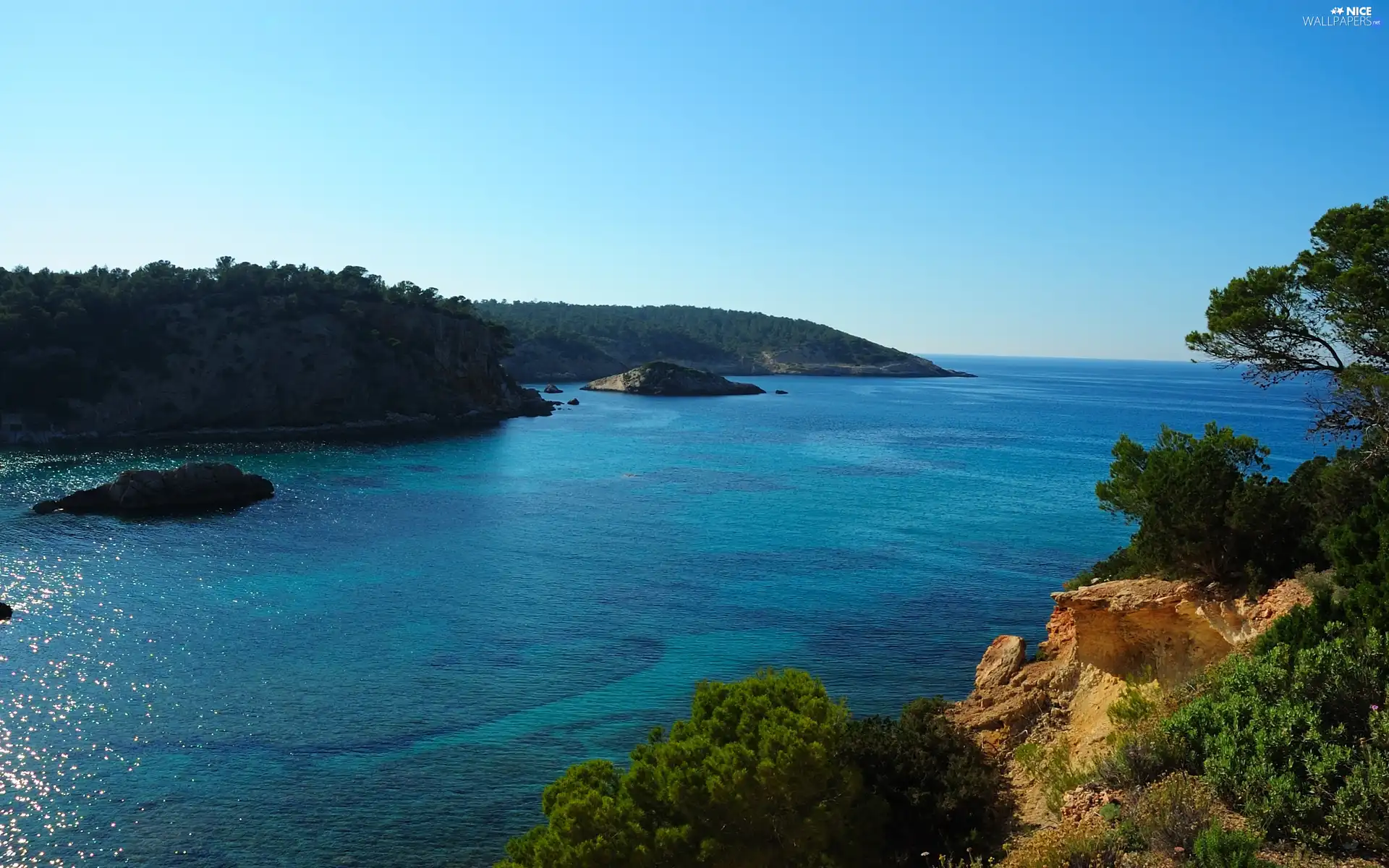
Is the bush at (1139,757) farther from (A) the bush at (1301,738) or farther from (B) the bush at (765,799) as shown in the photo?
(B) the bush at (765,799)

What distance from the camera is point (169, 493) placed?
186ft

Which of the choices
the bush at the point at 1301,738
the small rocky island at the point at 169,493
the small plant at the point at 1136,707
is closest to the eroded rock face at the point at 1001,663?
the small plant at the point at 1136,707

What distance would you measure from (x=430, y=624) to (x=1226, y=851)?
29369 mm

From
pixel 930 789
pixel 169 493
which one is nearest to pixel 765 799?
pixel 930 789

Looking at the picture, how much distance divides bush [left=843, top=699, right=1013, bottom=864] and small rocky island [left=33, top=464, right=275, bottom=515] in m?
51.2

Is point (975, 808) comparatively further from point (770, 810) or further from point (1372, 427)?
point (1372, 427)

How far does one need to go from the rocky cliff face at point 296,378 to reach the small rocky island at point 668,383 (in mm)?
49173

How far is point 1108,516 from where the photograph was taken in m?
56.7

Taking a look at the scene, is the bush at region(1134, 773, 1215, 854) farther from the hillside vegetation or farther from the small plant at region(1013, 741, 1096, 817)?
the hillside vegetation

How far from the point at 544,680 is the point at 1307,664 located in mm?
21839

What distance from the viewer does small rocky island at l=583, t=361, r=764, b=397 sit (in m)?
162

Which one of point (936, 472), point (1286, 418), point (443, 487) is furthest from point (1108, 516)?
point (1286, 418)

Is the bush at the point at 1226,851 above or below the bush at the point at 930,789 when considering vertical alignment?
above

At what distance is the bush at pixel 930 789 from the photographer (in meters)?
15.5
